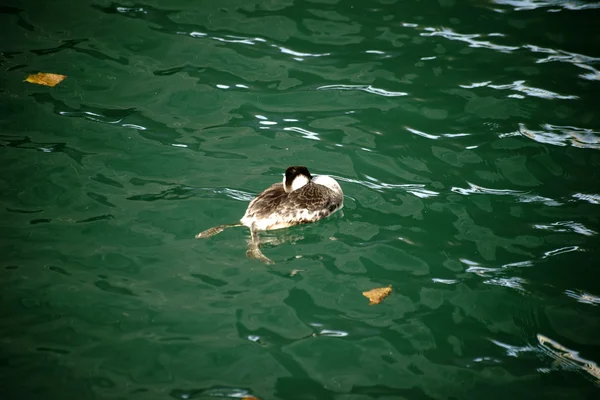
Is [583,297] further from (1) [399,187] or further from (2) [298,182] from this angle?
(2) [298,182]

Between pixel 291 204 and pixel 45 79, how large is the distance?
15.4 ft

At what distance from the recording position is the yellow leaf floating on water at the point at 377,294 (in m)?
5.64

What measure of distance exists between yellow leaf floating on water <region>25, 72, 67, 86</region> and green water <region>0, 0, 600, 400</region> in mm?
126

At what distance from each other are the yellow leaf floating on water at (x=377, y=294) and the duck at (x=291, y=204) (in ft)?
4.19

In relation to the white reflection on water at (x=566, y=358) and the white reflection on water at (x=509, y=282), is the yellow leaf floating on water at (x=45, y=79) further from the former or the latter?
the white reflection on water at (x=566, y=358)

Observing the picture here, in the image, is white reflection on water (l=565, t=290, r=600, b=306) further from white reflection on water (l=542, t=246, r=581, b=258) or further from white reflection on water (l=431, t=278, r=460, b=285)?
white reflection on water (l=431, t=278, r=460, b=285)

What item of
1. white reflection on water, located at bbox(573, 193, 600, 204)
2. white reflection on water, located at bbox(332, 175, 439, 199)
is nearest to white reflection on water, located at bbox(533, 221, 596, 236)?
white reflection on water, located at bbox(573, 193, 600, 204)

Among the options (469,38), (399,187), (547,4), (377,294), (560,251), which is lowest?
(377,294)

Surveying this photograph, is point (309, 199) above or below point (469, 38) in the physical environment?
below

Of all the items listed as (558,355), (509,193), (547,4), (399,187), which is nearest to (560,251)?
(509,193)

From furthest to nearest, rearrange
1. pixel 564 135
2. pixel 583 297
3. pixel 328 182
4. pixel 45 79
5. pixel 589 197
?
pixel 45 79, pixel 564 135, pixel 589 197, pixel 328 182, pixel 583 297

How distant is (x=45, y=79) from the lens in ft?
29.5

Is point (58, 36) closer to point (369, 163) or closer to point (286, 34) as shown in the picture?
point (286, 34)

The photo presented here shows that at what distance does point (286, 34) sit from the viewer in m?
10.7
